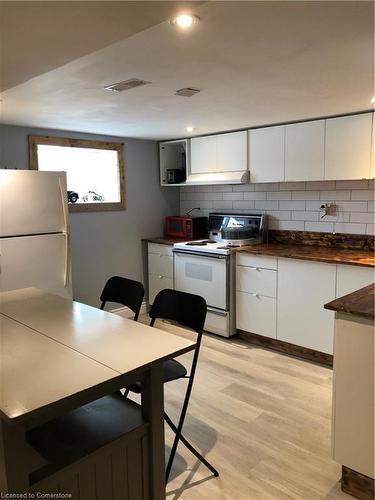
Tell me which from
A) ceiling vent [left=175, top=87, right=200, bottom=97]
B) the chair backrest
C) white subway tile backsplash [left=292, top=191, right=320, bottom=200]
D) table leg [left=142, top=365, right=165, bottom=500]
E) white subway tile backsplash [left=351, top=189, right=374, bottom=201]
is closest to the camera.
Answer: table leg [left=142, top=365, right=165, bottom=500]

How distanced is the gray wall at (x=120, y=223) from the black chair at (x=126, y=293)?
1682 millimetres

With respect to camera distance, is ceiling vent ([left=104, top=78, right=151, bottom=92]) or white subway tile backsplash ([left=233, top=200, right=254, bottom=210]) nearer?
ceiling vent ([left=104, top=78, right=151, bottom=92])

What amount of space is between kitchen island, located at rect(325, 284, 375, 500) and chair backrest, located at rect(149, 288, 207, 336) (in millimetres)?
649

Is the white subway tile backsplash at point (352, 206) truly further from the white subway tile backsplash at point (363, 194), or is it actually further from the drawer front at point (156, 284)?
the drawer front at point (156, 284)

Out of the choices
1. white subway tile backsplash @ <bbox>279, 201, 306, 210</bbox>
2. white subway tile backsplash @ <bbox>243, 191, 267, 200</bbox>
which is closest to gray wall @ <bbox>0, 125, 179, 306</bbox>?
white subway tile backsplash @ <bbox>243, 191, 267, 200</bbox>

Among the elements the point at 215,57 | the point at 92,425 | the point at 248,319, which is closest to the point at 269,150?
the point at 248,319

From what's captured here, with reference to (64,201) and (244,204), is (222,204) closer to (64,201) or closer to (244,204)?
(244,204)

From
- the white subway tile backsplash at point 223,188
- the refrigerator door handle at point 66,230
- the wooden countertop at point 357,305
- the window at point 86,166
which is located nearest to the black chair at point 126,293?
the refrigerator door handle at point 66,230

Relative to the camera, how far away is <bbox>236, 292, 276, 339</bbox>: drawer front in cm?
374

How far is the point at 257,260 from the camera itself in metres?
3.79

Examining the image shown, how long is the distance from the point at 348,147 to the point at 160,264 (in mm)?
2383

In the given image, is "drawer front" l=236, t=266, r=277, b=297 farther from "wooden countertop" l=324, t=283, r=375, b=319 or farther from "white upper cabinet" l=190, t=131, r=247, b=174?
"wooden countertop" l=324, t=283, r=375, b=319

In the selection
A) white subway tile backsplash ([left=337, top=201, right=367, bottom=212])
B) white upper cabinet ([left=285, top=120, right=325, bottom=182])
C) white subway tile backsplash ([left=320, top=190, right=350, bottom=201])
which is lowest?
white subway tile backsplash ([left=337, top=201, right=367, bottom=212])

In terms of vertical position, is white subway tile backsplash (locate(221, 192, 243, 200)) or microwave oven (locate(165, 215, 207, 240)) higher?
white subway tile backsplash (locate(221, 192, 243, 200))
